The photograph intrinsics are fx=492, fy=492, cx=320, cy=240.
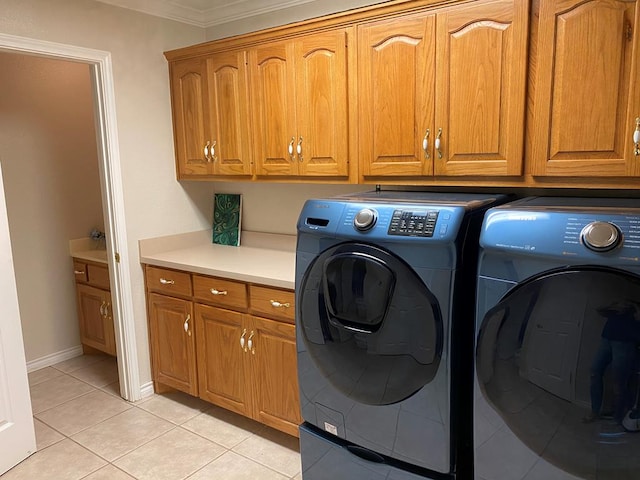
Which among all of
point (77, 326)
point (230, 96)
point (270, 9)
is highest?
point (270, 9)

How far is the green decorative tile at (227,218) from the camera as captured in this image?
3.18 metres

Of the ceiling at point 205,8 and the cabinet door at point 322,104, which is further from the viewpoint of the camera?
the ceiling at point 205,8

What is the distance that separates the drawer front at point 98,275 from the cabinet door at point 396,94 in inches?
81.6

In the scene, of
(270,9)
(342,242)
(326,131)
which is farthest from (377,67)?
(270,9)

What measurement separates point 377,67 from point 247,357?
59.5 inches

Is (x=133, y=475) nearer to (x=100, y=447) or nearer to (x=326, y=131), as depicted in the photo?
(x=100, y=447)

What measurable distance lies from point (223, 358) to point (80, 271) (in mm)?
1554

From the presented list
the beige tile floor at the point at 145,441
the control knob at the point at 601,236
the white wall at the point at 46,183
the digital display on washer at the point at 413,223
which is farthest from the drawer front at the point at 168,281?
the control knob at the point at 601,236

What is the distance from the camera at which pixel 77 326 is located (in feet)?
12.0

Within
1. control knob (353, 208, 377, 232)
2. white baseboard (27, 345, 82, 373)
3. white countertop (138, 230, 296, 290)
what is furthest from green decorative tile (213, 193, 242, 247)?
control knob (353, 208, 377, 232)

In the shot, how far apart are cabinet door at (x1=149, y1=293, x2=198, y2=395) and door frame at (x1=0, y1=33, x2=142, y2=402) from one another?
0.39 ft

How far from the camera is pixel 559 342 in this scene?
4.20 feet

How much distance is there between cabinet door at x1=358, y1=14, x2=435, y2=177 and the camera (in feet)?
6.45

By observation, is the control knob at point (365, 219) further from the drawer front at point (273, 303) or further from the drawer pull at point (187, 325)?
the drawer pull at point (187, 325)
